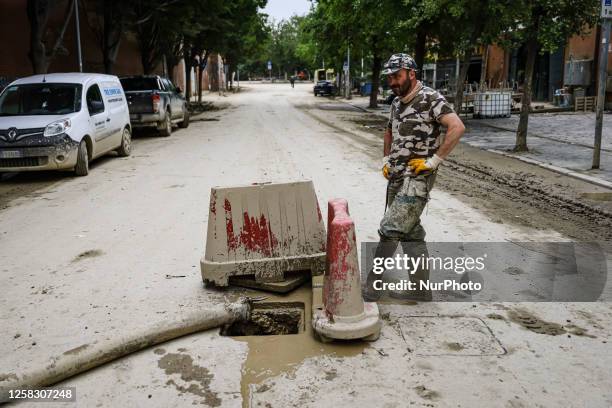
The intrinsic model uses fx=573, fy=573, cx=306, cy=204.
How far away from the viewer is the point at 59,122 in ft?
33.5

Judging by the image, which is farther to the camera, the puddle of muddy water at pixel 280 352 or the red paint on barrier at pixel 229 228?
the red paint on barrier at pixel 229 228

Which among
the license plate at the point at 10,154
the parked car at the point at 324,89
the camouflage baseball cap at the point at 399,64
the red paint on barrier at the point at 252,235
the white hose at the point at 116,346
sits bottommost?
the white hose at the point at 116,346

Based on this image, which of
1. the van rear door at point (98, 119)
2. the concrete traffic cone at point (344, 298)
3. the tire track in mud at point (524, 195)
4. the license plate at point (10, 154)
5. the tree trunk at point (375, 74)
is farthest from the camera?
the tree trunk at point (375, 74)

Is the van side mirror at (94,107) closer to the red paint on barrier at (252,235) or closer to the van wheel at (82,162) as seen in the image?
the van wheel at (82,162)

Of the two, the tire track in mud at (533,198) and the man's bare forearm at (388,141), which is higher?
the man's bare forearm at (388,141)

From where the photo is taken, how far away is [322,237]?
4891mm

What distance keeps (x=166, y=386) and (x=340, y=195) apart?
5.42 metres

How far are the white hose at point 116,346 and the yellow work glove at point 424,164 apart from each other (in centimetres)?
166

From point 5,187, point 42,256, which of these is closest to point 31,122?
point 5,187

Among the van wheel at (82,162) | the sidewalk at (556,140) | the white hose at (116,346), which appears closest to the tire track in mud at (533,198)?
the sidewalk at (556,140)

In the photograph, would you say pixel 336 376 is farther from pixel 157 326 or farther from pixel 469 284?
pixel 469 284

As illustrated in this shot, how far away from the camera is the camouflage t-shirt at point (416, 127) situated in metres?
4.30

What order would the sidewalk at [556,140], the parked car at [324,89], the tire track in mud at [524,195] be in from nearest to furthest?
the tire track in mud at [524,195] → the sidewalk at [556,140] → the parked car at [324,89]

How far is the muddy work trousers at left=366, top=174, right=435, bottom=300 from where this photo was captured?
4387 mm
